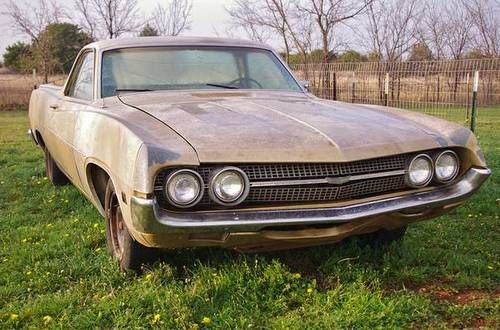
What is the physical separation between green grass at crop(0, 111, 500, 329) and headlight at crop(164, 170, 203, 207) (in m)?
0.59

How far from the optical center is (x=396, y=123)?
128 inches

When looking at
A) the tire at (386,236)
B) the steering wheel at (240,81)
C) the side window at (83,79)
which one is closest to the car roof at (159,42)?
the side window at (83,79)

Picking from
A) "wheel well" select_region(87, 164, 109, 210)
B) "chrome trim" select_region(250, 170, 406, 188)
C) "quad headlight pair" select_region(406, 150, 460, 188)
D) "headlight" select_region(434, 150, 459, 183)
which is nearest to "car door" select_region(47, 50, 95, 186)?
"wheel well" select_region(87, 164, 109, 210)

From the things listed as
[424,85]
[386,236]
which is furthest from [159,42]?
[424,85]

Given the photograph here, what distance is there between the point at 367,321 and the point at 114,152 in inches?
60.4

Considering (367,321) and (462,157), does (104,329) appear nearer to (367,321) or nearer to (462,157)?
(367,321)

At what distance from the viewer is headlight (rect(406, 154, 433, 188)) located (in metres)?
3.04

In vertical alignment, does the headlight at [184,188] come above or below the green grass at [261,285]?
above

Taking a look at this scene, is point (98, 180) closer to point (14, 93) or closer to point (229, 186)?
point (229, 186)

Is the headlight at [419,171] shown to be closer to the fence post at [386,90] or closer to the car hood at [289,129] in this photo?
the car hood at [289,129]

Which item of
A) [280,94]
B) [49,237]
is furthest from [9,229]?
[280,94]

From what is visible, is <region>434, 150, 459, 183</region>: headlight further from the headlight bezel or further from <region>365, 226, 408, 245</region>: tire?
the headlight bezel

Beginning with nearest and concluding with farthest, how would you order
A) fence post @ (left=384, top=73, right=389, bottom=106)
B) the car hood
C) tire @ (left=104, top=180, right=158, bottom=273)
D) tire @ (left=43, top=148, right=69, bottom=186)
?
the car hood → tire @ (left=104, top=180, right=158, bottom=273) → tire @ (left=43, top=148, right=69, bottom=186) → fence post @ (left=384, top=73, right=389, bottom=106)

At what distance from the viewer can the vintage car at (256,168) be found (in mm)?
2629
